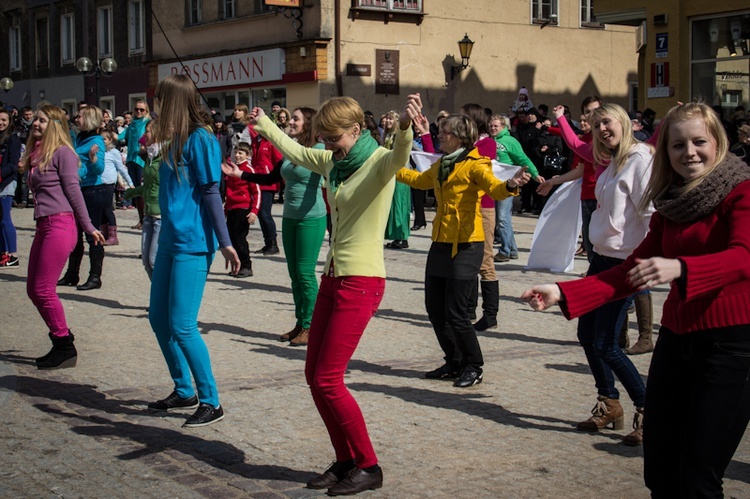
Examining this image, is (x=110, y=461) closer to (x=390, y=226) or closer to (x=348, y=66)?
(x=390, y=226)

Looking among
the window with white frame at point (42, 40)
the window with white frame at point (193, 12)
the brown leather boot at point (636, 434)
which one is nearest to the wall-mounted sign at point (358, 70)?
the window with white frame at point (193, 12)

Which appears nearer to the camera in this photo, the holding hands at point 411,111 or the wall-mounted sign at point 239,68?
the holding hands at point 411,111

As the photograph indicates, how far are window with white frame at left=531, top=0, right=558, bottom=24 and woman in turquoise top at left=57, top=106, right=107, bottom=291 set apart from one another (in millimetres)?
20329

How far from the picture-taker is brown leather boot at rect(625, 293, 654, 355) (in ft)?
28.1

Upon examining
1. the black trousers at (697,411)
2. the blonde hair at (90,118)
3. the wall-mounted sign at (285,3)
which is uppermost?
the wall-mounted sign at (285,3)

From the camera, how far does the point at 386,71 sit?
29.1m

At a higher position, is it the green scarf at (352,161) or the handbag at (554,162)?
the handbag at (554,162)

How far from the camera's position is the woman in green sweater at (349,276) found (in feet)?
16.7

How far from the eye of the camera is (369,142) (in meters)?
5.44

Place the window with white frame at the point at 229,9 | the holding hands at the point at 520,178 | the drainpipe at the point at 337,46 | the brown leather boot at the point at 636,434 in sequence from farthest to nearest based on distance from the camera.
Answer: the window with white frame at the point at 229,9
the drainpipe at the point at 337,46
the holding hands at the point at 520,178
the brown leather boot at the point at 636,434

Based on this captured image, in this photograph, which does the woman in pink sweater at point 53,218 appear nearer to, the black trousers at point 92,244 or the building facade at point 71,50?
the black trousers at point 92,244

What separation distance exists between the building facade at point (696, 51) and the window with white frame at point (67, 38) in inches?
983

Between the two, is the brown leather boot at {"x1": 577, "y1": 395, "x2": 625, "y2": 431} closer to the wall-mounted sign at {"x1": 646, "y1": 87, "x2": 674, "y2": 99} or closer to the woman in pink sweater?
the woman in pink sweater

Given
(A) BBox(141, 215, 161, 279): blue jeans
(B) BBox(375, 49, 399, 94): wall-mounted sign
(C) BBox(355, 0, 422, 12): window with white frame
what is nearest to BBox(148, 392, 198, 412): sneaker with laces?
(A) BBox(141, 215, 161, 279): blue jeans
